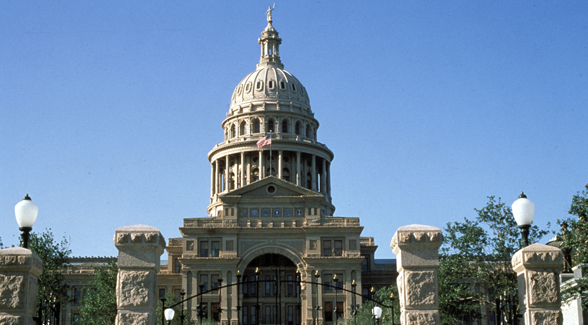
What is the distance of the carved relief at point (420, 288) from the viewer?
64.9 feet

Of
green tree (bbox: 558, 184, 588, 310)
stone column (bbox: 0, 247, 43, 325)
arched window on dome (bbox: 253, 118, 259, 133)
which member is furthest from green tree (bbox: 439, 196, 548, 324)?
arched window on dome (bbox: 253, 118, 259, 133)

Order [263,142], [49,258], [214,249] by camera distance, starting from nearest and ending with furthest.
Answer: [49,258]
[214,249]
[263,142]

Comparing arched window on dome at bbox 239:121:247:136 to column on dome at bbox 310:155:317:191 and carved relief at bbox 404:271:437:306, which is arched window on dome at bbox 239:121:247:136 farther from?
carved relief at bbox 404:271:437:306

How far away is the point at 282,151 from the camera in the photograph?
11325 cm

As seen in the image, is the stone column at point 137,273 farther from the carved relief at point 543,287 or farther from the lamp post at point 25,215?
the carved relief at point 543,287

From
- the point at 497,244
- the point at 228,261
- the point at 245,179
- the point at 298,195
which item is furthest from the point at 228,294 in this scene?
the point at 497,244

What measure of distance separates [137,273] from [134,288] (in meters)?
0.36

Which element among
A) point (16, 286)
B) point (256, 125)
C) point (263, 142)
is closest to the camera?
point (16, 286)

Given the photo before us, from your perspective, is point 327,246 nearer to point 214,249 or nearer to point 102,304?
point 214,249

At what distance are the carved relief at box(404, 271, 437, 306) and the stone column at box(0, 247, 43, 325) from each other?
9086mm

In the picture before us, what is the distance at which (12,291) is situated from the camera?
63.3 feet

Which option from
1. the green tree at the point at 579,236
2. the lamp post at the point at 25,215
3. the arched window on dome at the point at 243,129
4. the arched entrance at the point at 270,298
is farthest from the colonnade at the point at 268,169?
the lamp post at the point at 25,215

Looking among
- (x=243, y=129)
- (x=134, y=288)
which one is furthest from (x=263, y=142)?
(x=134, y=288)

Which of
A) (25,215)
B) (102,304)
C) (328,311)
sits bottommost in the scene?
(328,311)
